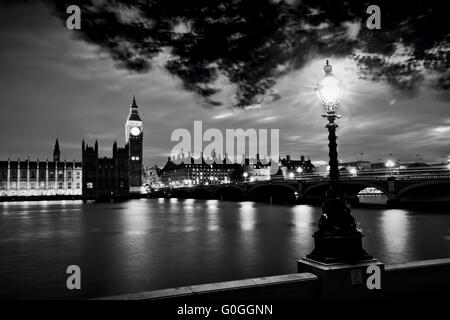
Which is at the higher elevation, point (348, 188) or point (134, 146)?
point (134, 146)

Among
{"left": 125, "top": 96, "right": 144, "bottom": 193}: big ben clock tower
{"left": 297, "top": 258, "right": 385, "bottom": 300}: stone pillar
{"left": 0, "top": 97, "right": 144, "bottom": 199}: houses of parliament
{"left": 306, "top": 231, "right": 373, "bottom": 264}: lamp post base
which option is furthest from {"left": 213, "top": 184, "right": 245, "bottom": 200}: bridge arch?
{"left": 297, "top": 258, "right": 385, "bottom": 300}: stone pillar

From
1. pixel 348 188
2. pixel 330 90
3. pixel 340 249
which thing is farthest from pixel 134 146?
pixel 340 249

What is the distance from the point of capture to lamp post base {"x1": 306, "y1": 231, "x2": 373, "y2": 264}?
6.51 meters

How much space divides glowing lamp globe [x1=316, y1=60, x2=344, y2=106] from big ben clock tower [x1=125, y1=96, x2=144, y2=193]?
504 feet

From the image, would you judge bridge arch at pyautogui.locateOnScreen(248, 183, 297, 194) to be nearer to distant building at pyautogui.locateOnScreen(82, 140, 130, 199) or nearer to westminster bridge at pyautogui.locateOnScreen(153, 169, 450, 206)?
westminster bridge at pyautogui.locateOnScreen(153, 169, 450, 206)

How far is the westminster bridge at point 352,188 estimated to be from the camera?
4938cm

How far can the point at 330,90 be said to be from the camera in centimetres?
712

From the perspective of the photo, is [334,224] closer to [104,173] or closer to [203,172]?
[104,173]

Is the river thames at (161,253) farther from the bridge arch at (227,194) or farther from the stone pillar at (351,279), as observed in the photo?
the bridge arch at (227,194)

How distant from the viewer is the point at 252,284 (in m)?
5.69

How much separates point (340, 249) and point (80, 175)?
16014 cm
